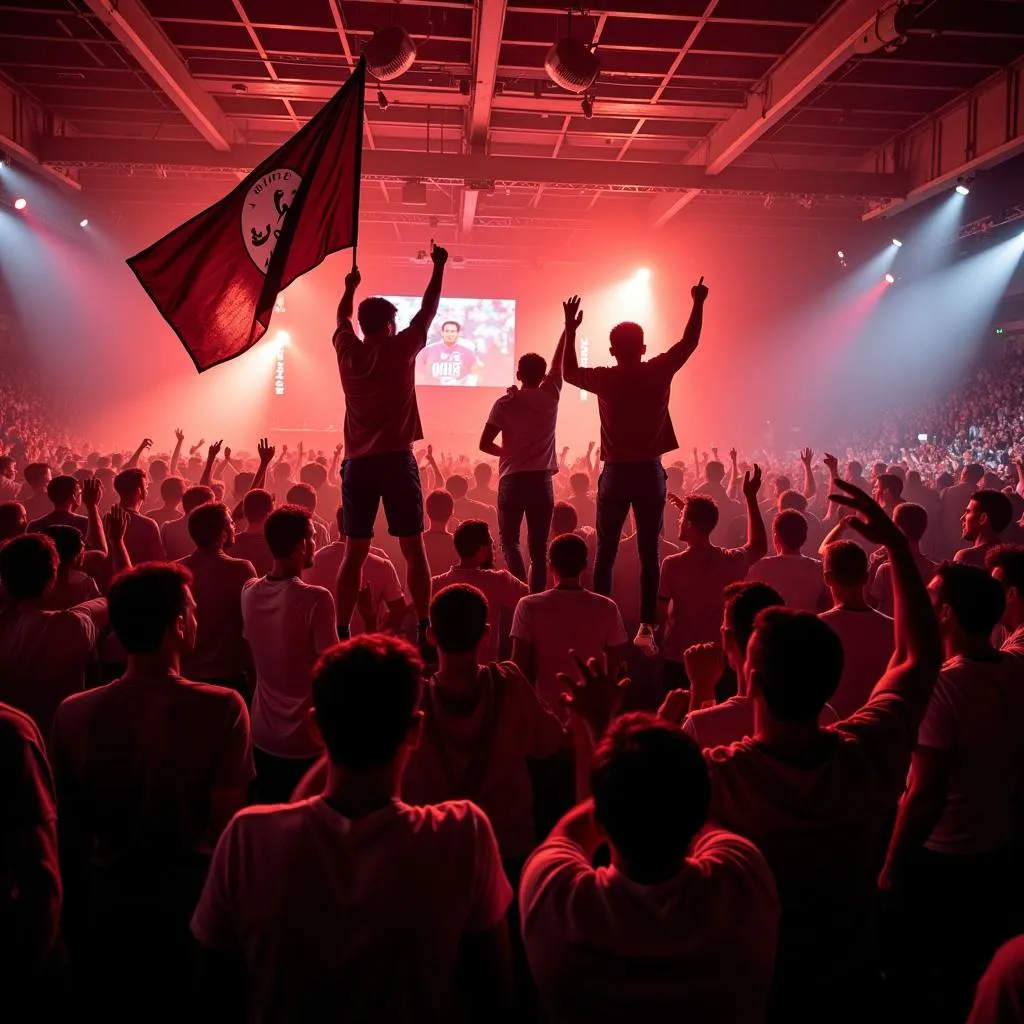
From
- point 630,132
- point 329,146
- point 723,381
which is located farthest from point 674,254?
point 329,146

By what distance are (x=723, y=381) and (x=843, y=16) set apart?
12.4m

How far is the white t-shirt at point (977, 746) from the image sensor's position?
2.67 metres

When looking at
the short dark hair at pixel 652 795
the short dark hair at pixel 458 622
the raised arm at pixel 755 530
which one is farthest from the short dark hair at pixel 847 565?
the short dark hair at pixel 652 795

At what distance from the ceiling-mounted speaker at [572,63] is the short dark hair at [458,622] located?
8.21 meters

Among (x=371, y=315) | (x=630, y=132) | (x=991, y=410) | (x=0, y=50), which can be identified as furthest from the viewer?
(x=991, y=410)

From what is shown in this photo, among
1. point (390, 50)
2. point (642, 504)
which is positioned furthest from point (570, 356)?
point (390, 50)

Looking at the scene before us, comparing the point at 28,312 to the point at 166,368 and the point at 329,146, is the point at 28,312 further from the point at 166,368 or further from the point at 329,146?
the point at 329,146

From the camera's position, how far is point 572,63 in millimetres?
9078

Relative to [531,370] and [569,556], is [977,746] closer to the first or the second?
[569,556]

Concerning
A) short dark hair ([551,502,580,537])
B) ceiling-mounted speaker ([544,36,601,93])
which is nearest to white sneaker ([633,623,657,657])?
short dark hair ([551,502,580,537])

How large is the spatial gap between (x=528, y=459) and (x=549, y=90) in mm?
8212

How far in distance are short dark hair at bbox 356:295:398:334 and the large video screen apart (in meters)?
16.1

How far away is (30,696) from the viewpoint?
3.15 m

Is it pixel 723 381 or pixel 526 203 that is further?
pixel 723 381
